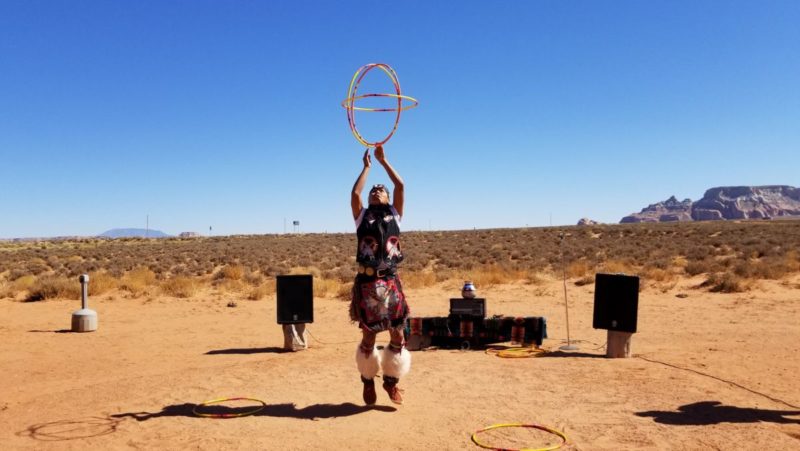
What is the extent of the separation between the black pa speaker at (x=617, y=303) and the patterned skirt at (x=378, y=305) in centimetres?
424

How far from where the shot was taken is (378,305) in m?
6.30

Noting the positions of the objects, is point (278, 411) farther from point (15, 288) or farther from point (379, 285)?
point (15, 288)

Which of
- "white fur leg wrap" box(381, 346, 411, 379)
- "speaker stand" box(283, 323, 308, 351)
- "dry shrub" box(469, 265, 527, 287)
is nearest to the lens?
"white fur leg wrap" box(381, 346, 411, 379)

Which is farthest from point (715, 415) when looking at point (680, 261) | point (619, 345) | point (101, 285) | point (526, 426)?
point (680, 261)

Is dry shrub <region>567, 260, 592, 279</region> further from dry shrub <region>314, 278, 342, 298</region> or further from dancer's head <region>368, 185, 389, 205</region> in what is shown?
dancer's head <region>368, 185, 389, 205</region>

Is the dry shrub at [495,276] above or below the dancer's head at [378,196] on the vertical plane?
below

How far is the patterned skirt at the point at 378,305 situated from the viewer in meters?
6.31

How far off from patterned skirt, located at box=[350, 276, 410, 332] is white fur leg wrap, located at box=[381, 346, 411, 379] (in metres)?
0.32

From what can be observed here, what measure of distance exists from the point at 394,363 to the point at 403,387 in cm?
119

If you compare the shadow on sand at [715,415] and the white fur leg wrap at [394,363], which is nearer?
the shadow on sand at [715,415]

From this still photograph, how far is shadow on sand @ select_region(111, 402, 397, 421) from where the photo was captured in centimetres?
Result: 641

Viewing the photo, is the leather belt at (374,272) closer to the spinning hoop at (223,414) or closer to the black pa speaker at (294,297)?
the spinning hoop at (223,414)

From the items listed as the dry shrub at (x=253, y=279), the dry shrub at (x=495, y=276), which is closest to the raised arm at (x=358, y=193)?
the dry shrub at (x=495, y=276)

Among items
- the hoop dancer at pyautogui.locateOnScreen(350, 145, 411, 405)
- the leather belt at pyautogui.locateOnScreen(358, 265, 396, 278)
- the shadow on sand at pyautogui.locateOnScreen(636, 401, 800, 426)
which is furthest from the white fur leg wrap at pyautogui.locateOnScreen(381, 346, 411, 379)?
the shadow on sand at pyautogui.locateOnScreen(636, 401, 800, 426)
